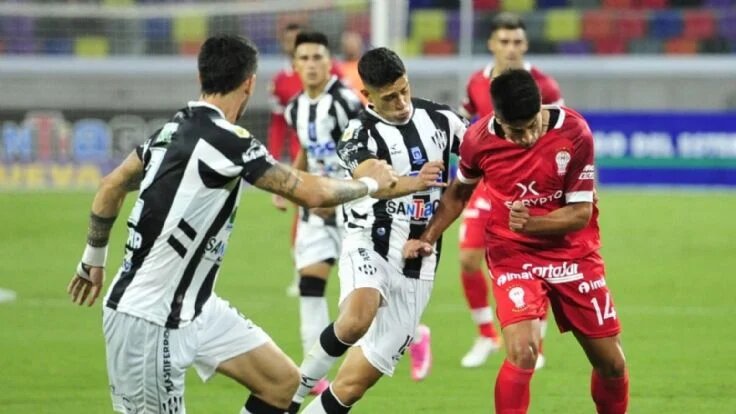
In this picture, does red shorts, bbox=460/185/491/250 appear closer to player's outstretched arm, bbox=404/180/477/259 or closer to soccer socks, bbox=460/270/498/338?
soccer socks, bbox=460/270/498/338

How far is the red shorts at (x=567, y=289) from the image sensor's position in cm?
671

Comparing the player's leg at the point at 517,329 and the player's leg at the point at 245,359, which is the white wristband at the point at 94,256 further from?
the player's leg at the point at 517,329

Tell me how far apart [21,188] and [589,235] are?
16.3 meters

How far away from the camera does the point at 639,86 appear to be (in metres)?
23.4

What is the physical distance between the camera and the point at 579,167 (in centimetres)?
667

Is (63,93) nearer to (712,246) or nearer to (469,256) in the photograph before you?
(712,246)

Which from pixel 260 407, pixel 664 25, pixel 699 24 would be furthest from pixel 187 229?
pixel 699 24

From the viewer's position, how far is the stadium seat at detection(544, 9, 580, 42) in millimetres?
25062

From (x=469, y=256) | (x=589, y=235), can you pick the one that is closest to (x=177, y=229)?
(x=589, y=235)

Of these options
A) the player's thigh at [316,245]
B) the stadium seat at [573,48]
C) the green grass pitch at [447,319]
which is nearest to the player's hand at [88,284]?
the green grass pitch at [447,319]

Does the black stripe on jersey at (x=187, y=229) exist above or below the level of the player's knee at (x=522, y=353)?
above

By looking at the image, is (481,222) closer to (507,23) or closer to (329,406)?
(507,23)

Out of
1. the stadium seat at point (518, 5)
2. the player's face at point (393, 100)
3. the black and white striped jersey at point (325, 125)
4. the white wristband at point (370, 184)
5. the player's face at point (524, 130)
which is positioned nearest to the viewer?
the white wristband at point (370, 184)

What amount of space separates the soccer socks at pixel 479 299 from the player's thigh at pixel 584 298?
3.11m
